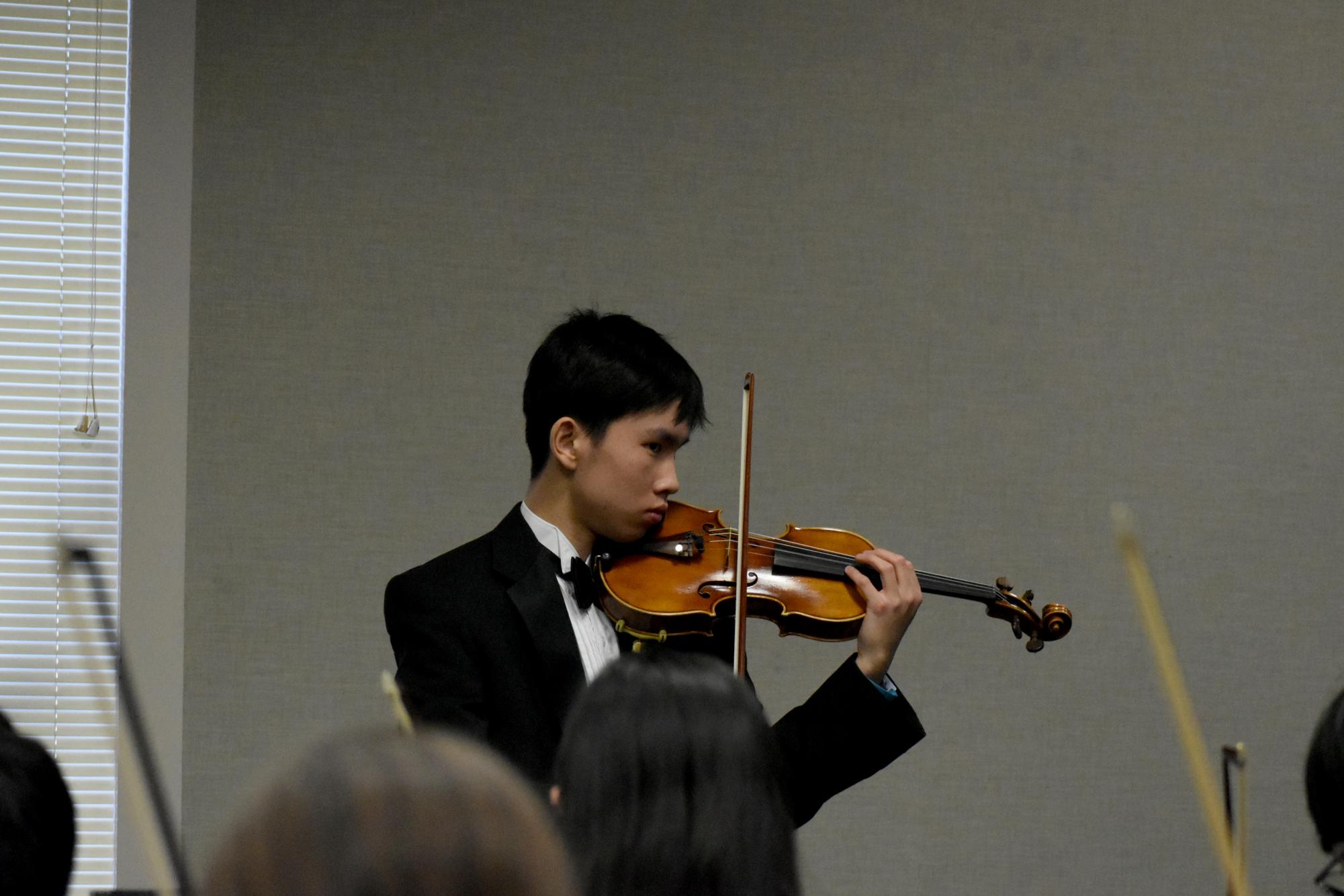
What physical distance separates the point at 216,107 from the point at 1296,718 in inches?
92.0

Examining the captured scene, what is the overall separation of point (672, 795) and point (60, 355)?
1.97 meters

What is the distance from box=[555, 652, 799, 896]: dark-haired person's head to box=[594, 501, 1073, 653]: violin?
2.74ft

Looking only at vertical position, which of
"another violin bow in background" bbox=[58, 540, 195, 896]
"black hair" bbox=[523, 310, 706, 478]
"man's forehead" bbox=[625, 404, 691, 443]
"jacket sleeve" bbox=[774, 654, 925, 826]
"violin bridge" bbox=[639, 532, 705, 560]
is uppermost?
"black hair" bbox=[523, 310, 706, 478]

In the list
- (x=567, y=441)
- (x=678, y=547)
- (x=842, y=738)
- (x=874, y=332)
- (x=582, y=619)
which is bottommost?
(x=842, y=738)

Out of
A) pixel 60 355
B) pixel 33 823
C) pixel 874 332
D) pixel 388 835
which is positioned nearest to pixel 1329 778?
pixel 388 835

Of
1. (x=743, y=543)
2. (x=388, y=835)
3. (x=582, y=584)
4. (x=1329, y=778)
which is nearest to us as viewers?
(x=388, y=835)

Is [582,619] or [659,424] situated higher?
[659,424]

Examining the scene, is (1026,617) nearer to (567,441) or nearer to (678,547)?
(678,547)

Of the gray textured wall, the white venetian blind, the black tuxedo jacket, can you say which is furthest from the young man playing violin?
the white venetian blind

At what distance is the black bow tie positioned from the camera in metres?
1.88

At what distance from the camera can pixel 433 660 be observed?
184 centimetres

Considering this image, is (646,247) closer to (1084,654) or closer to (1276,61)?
(1084,654)

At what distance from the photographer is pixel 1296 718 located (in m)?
2.79

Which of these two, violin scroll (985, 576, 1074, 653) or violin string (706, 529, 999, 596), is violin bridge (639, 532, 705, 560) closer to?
violin string (706, 529, 999, 596)
